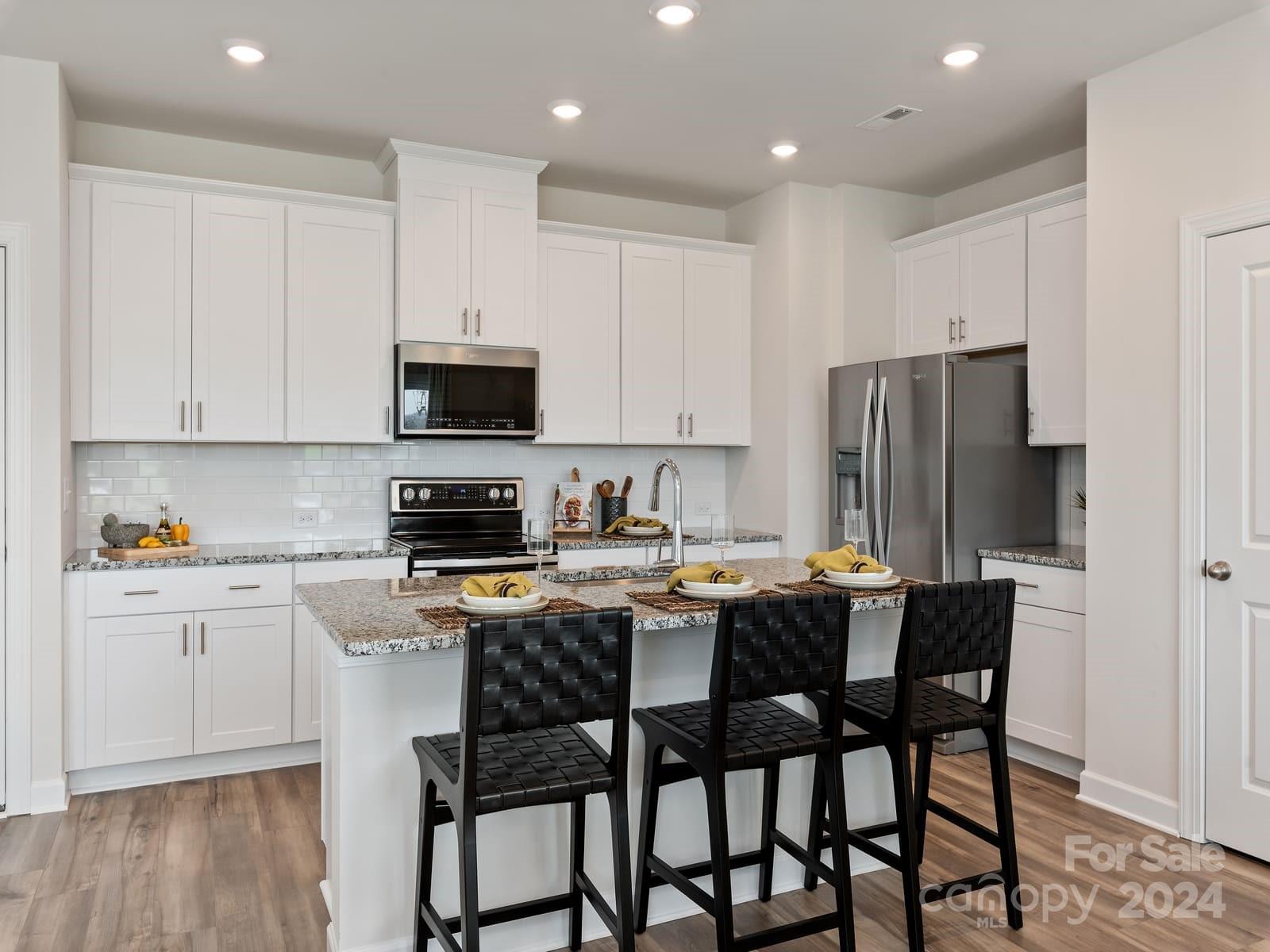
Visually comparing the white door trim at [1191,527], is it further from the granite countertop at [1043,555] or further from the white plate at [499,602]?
the white plate at [499,602]

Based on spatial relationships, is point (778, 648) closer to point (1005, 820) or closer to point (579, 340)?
point (1005, 820)

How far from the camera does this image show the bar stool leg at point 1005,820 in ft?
8.10

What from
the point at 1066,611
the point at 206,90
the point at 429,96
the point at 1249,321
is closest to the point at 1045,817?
the point at 1066,611

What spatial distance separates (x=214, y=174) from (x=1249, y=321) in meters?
4.27

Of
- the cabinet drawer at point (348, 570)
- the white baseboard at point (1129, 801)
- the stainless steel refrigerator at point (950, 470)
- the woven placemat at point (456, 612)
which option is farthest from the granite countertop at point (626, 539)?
the white baseboard at point (1129, 801)

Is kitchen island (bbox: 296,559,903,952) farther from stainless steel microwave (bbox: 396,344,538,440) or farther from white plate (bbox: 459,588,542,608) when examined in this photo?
stainless steel microwave (bbox: 396,344,538,440)

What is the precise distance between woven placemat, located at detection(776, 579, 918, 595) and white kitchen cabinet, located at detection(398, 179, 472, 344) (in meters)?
2.24

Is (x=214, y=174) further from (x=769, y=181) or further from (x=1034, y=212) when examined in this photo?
(x=1034, y=212)

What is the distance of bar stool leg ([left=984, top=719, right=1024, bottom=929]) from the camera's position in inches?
97.2

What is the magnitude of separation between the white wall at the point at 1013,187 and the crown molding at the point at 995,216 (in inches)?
5.6

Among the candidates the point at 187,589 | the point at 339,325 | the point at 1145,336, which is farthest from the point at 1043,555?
the point at 187,589

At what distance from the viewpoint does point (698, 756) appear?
2.12 m

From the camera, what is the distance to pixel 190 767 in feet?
12.1

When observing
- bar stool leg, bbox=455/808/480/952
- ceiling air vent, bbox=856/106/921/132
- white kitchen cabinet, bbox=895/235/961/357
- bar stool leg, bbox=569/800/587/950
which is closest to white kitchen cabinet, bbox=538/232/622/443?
ceiling air vent, bbox=856/106/921/132
